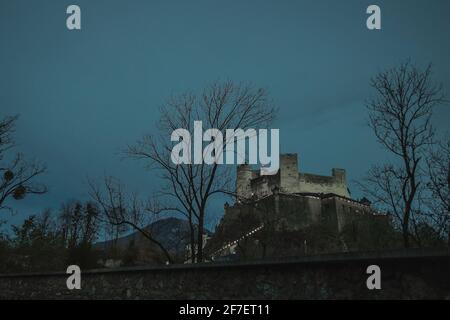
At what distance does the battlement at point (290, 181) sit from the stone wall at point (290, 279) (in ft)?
148

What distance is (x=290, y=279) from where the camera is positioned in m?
6.60

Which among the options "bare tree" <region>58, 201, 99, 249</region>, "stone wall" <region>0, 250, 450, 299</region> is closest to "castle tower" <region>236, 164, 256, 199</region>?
"bare tree" <region>58, 201, 99, 249</region>

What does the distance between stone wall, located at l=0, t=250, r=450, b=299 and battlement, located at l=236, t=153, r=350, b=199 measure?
45.1 m

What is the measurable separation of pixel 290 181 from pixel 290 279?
166ft

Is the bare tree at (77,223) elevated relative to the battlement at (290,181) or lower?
lower

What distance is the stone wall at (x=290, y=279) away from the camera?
5340mm

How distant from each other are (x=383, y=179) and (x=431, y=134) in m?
2.41

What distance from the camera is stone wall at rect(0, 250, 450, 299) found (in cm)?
534

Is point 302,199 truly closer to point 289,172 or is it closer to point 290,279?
point 289,172

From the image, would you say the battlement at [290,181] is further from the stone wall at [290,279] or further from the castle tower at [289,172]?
the stone wall at [290,279]

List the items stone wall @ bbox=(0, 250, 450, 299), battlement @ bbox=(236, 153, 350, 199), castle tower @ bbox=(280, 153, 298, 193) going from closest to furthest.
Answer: stone wall @ bbox=(0, 250, 450, 299) < castle tower @ bbox=(280, 153, 298, 193) < battlement @ bbox=(236, 153, 350, 199)

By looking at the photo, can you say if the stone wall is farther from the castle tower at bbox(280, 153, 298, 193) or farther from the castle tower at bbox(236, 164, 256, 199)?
the castle tower at bbox(236, 164, 256, 199)

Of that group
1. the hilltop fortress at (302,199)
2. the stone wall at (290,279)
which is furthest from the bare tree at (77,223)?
the stone wall at (290,279)
